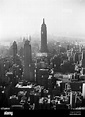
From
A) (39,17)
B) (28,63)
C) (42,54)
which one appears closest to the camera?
(39,17)

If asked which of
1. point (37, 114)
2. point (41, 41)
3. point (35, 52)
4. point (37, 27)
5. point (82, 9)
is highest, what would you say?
point (82, 9)

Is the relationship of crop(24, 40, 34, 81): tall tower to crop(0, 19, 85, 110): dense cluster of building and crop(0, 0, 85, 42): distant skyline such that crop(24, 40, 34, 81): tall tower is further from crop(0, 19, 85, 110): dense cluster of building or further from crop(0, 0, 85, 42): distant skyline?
crop(0, 0, 85, 42): distant skyline

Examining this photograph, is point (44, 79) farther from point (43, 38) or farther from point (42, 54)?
point (43, 38)

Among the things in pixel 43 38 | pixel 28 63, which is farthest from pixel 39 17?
pixel 28 63

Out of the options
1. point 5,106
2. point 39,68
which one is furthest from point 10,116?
point 39,68

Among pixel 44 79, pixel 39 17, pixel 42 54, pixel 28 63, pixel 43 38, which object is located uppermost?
pixel 39 17

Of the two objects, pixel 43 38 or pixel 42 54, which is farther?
pixel 42 54

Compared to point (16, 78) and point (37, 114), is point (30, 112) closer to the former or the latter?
point (37, 114)

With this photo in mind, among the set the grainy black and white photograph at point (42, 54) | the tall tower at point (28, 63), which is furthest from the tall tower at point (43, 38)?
the tall tower at point (28, 63)
